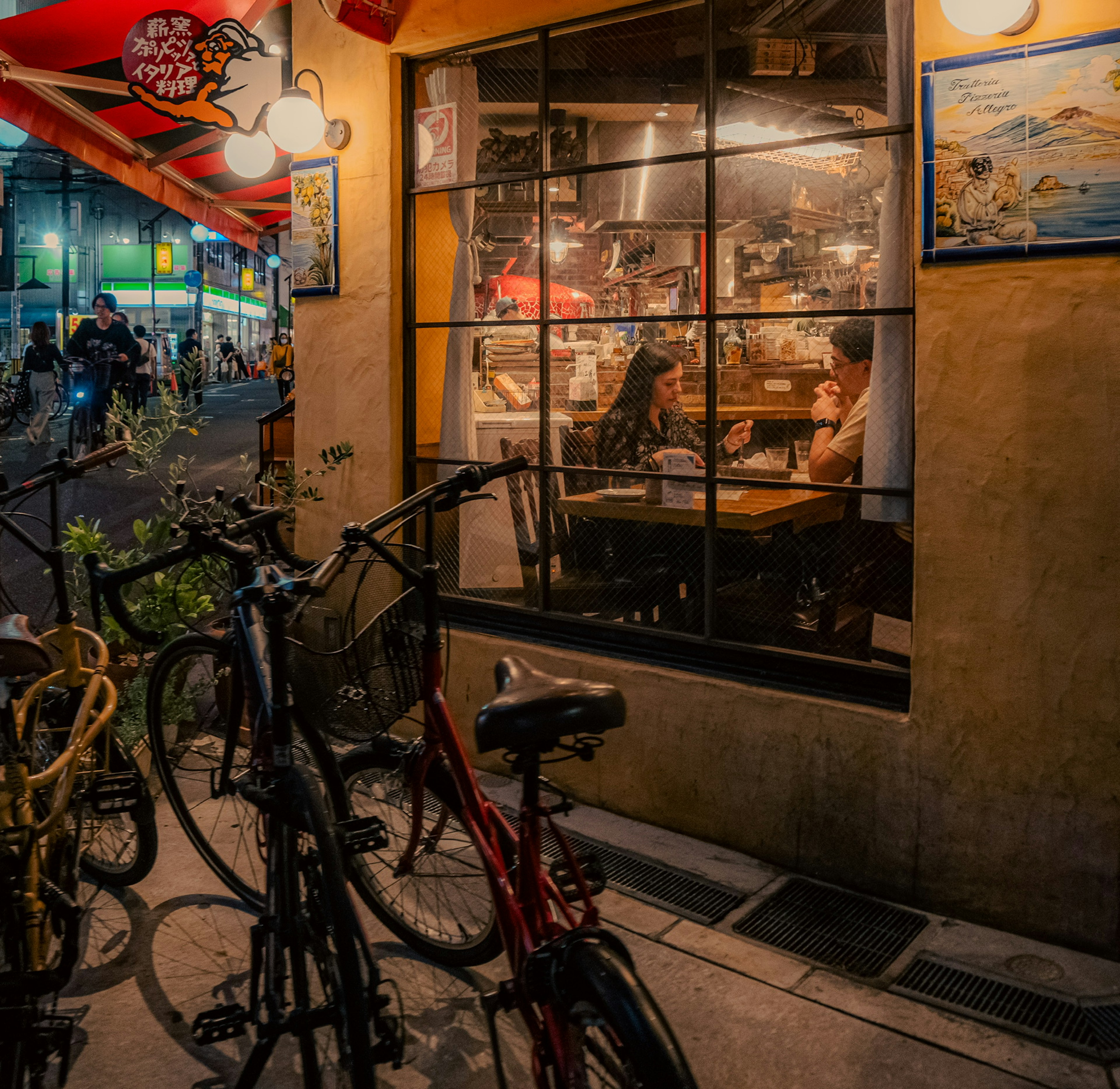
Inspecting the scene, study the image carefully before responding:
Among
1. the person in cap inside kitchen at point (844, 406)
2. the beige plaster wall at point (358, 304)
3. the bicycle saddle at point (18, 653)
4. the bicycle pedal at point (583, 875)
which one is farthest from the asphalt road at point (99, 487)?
the bicycle pedal at point (583, 875)

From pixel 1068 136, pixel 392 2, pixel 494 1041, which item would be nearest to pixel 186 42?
pixel 392 2

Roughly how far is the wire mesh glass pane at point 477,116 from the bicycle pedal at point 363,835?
10.3 feet

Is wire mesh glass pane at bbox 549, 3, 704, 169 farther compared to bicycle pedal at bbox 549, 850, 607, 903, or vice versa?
wire mesh glass pane at bbox 549, 3, 704, 169

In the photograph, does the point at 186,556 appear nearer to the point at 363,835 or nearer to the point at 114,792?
the point at 363,835

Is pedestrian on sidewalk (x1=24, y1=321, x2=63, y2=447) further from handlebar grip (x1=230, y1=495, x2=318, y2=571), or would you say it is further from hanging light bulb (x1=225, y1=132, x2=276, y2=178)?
handlebar grip (x1=230, y1=495, x2=318, y2=571)

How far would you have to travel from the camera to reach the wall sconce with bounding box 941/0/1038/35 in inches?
124

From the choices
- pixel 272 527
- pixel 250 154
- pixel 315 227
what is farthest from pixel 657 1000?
pixel 250 154

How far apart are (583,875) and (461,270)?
3.47 meters

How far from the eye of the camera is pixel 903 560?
3.87 metres

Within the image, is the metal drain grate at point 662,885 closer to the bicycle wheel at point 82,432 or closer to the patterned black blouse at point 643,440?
the patterned black blouse at point 643,440

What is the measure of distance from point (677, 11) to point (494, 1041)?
3.76 meters

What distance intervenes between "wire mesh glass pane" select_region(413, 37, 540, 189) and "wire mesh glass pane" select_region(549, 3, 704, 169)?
0.48 feet

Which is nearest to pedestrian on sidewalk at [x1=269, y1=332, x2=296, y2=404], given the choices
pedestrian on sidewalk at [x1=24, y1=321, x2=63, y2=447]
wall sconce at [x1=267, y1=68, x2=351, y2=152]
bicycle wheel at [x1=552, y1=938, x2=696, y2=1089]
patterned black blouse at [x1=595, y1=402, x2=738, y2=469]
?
pedestrian on sidewalk at [x1=24, y1=321, x2=63, y2=447]

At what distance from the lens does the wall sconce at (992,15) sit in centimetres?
314
